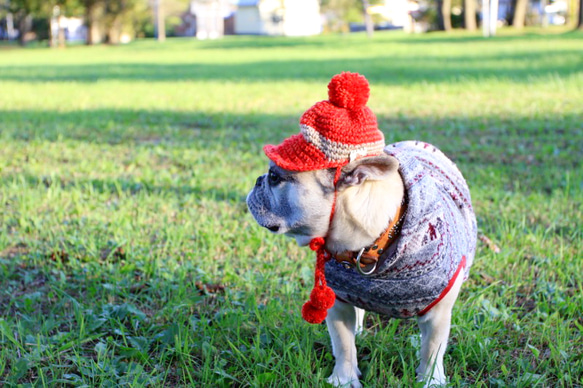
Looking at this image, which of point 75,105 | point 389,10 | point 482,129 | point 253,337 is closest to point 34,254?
point 253,337

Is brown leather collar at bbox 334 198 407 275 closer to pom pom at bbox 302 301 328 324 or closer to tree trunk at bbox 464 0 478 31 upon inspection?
pom pom at bbox 302 301 328 324

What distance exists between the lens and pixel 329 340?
2959mm

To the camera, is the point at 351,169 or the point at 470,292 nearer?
the point at 351,169

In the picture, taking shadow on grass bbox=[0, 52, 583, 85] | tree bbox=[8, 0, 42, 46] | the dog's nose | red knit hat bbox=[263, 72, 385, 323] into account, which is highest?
tree bbox=[8, 0, 42, 46]

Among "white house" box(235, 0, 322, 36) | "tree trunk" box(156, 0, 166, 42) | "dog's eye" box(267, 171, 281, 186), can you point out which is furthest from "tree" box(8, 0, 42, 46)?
"dog's eye" box(267, 171, 281, 186)

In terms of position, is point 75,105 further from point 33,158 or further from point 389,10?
point 389,10

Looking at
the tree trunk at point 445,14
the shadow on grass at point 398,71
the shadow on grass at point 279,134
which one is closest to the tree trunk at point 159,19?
the tree trunk at point 445,14

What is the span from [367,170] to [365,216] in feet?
0.62

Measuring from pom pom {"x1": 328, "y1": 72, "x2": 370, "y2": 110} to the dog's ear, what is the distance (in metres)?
0.20

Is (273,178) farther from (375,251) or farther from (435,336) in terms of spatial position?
(435,336)

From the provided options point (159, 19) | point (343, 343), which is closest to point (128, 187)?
point (343, 343)

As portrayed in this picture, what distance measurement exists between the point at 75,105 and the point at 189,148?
4.53 m

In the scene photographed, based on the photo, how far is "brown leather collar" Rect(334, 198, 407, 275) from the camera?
90.1 inches

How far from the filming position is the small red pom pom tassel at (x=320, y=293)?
2.37 meters
